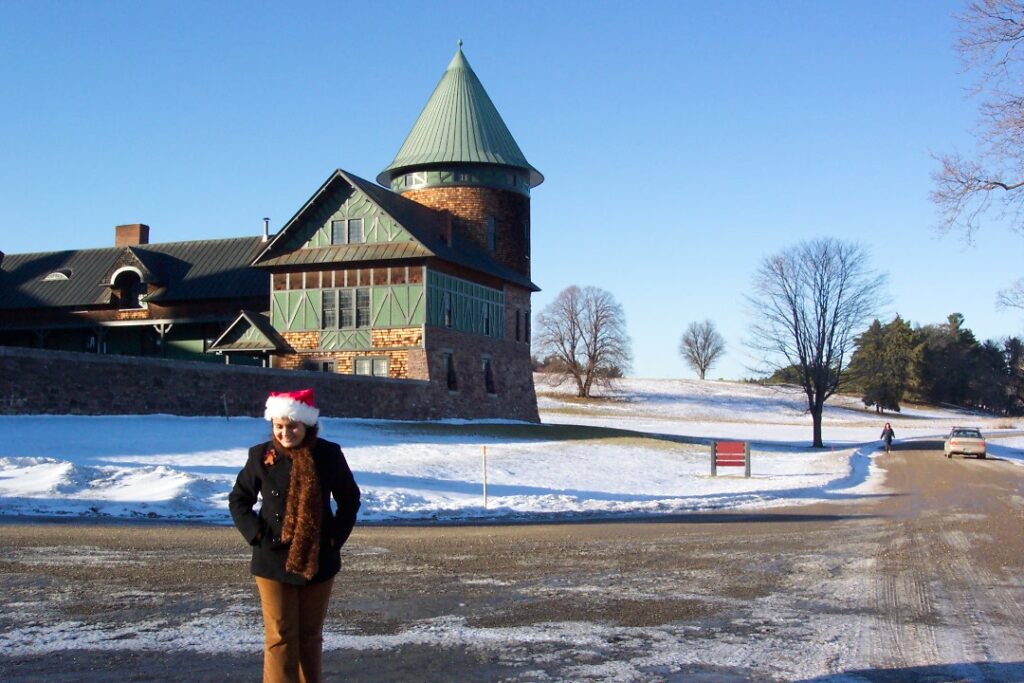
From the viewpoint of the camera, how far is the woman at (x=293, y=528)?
5531 mm

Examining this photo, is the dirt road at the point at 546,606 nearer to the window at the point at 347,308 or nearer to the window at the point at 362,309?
the window at the point at 362,309

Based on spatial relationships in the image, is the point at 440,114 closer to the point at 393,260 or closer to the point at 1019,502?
the point at 393,260

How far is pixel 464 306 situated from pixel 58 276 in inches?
843

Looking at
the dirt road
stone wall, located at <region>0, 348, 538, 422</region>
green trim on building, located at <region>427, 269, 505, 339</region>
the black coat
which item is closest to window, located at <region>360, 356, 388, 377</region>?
stone wall, located at <region>0, 348, 538, 422</region>

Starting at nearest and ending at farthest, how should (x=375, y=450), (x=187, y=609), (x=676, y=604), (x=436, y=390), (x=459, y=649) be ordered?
1. (x=459, y=649)
2. (x=187, y=609)
3. (x=676, y=604)
4. (x=375, y=450)
5. (x=436, y=390)

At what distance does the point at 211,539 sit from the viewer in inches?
521

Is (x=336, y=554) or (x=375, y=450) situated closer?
(x=336, y=554)

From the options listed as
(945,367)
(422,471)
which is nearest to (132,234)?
(422,471)

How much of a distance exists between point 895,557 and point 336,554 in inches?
357

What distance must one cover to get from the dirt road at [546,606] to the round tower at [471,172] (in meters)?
36.0

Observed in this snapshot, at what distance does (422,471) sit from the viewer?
24.8m

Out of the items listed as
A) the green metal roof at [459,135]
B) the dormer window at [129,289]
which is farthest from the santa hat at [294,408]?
the dormer window at [129,289]

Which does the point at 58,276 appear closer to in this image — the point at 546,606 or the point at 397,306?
the point at 397,306


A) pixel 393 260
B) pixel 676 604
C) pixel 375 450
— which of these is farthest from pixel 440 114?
pixel 676 604
